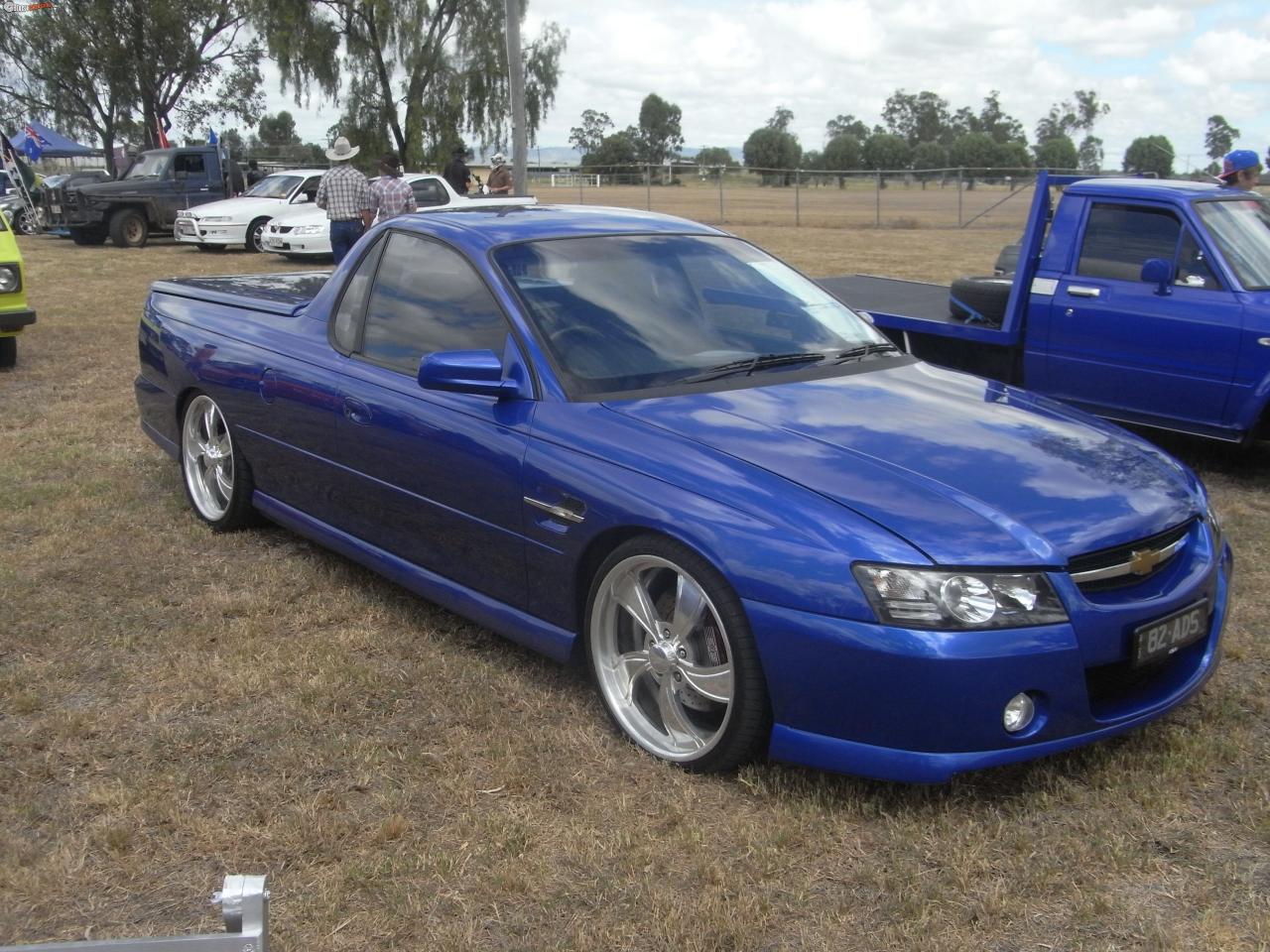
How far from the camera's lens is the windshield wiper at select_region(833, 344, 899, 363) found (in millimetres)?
4224

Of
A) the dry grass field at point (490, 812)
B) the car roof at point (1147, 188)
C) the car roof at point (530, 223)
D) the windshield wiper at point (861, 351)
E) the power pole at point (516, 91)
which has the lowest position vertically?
the dry grass field at point (490, 812)

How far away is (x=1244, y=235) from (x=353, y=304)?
492cm

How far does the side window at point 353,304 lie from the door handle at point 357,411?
0.86 ft

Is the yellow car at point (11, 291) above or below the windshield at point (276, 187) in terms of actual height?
below

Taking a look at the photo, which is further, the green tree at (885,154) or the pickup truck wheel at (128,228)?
the green tree at (885,154)

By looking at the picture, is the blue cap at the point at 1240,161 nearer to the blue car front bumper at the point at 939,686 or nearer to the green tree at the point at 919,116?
the blue car front bumper at the point at 939,686

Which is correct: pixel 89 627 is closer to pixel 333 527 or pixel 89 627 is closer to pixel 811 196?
pixel 333 527

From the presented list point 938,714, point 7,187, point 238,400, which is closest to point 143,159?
point 7,187

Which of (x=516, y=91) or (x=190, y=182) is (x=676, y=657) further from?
(x=190, y=182)

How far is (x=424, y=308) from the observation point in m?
4.37

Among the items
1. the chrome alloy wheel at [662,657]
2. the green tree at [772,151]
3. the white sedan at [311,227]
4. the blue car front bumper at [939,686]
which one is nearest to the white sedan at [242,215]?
the white sedan at [311,227]

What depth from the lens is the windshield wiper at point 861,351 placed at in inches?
166

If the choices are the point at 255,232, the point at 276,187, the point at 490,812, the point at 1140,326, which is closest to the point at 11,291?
the point at 490,812

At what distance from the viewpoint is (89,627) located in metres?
4.48
